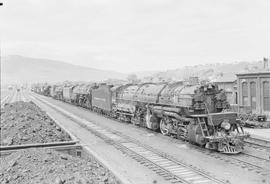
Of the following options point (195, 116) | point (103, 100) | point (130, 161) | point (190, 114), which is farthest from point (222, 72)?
point (130, 161)

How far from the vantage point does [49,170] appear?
10.4 m

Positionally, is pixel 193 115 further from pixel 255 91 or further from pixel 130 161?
pixel 255 91

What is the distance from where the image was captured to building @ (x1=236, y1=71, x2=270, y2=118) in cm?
2492

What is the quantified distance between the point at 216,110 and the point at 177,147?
8.74 ft

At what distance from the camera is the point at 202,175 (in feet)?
37.9

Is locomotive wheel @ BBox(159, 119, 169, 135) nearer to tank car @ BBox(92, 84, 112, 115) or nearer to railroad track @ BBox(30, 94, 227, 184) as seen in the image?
railroad track @ BBox(30, 94, 227, 184)

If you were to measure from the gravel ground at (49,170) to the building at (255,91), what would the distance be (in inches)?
655

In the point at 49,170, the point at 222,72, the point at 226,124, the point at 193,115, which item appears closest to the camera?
the point at 49,170

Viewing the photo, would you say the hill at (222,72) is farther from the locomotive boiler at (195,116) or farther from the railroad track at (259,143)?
the railroad track at (259,143)

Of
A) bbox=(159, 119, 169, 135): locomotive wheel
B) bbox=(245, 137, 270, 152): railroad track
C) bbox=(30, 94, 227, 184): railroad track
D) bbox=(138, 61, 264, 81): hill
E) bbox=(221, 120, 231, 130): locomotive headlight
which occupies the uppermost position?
bbox=(138, 61, 264, 81): hill

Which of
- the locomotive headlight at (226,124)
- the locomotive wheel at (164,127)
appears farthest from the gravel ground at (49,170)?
the locomotive wheel at (164,127)

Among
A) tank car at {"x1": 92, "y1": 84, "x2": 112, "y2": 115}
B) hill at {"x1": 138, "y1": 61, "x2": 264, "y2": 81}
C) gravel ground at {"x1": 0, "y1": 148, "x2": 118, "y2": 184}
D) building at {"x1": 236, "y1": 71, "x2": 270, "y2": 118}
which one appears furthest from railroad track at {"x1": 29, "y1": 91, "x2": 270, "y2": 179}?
hill at {"x1": 138, "y1": 61, "x2": 264, "y2": 81}

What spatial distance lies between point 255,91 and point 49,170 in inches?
776

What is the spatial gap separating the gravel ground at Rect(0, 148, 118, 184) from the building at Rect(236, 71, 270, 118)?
54.6ft
